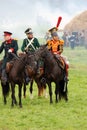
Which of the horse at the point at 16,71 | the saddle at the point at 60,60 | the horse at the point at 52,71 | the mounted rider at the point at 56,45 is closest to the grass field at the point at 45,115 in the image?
the horse at the point at 52,71

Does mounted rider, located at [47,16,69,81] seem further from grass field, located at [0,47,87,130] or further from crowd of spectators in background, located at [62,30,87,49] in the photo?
crowd of spectators in background, located at [62,30,87,49]

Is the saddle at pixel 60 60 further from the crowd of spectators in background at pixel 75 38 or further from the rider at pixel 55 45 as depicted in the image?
the crowd of spectators in background at pixel 75 38

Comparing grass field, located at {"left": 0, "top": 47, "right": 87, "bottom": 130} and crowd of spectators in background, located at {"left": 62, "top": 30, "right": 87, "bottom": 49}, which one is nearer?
grass field, located at {"left": 0, "top": 47, "right": 87, "bottom": 130}

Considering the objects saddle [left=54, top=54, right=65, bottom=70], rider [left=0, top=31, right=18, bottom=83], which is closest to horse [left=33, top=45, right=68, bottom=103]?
saddle [left=54, top=54, right=65, bottom=70]

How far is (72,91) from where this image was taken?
1039 inches

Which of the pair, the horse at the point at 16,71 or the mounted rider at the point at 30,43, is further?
the mounted rider at the point at 30,43

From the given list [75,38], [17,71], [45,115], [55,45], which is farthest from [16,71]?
[75,38]

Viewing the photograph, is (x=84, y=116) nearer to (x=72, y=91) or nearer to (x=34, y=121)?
(x=34, y=121)

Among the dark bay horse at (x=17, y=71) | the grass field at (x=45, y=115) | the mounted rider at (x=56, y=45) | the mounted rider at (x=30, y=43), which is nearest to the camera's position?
the grass field at (x=45, y=115)

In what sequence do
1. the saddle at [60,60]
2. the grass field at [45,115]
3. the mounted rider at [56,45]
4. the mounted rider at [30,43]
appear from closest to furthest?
the grass field at [45,115] < the saddle at [60,60] < the mounted rider at [56,45] < the mounted rider at [30,43]

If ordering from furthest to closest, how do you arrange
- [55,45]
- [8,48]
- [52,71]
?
[55,45]
[52,71]
[8,48]

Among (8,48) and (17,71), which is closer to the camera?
(17,71)

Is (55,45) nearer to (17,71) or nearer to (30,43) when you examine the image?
(30,43)

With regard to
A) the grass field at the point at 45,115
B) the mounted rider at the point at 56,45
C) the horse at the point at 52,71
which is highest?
the mounted rider at the point at 56,45
